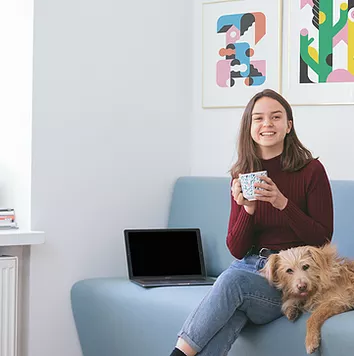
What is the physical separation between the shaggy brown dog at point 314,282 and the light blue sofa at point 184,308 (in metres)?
0.04

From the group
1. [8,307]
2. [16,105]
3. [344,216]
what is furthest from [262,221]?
[16,105]

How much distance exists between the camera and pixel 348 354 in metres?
2.50

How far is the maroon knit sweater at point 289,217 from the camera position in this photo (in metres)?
2.86

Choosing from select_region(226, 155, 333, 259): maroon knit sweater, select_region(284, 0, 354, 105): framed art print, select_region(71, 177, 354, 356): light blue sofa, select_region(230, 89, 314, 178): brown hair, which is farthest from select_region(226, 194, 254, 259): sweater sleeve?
select_region(284, 0, 354, 105): framed art print

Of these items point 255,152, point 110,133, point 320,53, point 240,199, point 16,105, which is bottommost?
point 240,199

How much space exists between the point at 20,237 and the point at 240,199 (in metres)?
0.97

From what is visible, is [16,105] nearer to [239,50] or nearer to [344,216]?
[239,50]

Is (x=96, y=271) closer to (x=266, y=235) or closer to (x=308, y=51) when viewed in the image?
(x=266, y=235)

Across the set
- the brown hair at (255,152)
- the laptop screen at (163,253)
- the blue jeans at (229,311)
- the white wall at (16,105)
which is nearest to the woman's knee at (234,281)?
the blue jeans at (229,311)

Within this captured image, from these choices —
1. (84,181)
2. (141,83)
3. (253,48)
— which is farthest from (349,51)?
(84,181)

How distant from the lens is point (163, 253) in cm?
361

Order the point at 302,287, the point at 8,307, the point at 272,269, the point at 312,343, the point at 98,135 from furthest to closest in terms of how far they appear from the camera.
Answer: the point at 98,135, the point at 8,307, the point at 272,269, the point at 302,287, the point at 312,343

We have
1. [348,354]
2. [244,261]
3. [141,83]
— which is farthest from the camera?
[141,83]

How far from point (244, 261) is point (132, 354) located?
0.65m
